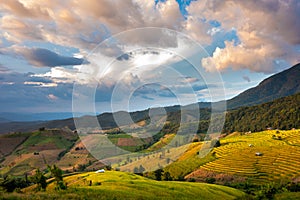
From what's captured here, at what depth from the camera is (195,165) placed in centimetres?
15550

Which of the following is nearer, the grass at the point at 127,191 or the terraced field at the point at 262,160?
the grass at the point at 127,191

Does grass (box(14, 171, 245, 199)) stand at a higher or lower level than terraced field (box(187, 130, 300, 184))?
higher

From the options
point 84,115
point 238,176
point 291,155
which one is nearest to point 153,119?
point 84,115

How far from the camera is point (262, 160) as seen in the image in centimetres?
13625

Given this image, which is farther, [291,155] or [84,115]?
[291,155]

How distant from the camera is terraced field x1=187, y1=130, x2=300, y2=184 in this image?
379 ft

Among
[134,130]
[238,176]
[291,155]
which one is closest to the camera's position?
[134,130]

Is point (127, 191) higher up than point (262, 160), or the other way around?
point (127, 191)

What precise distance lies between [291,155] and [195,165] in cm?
5363

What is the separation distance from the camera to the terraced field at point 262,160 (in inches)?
4552

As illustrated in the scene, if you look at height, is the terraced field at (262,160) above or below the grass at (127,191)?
below

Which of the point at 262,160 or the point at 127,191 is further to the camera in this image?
the point at 262,160

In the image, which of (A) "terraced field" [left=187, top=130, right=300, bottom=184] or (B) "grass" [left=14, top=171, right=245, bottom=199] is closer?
(B) "grass" [left=14, top=171, right=245, bottom=199]

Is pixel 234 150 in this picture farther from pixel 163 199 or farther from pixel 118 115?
pixel 118 115
